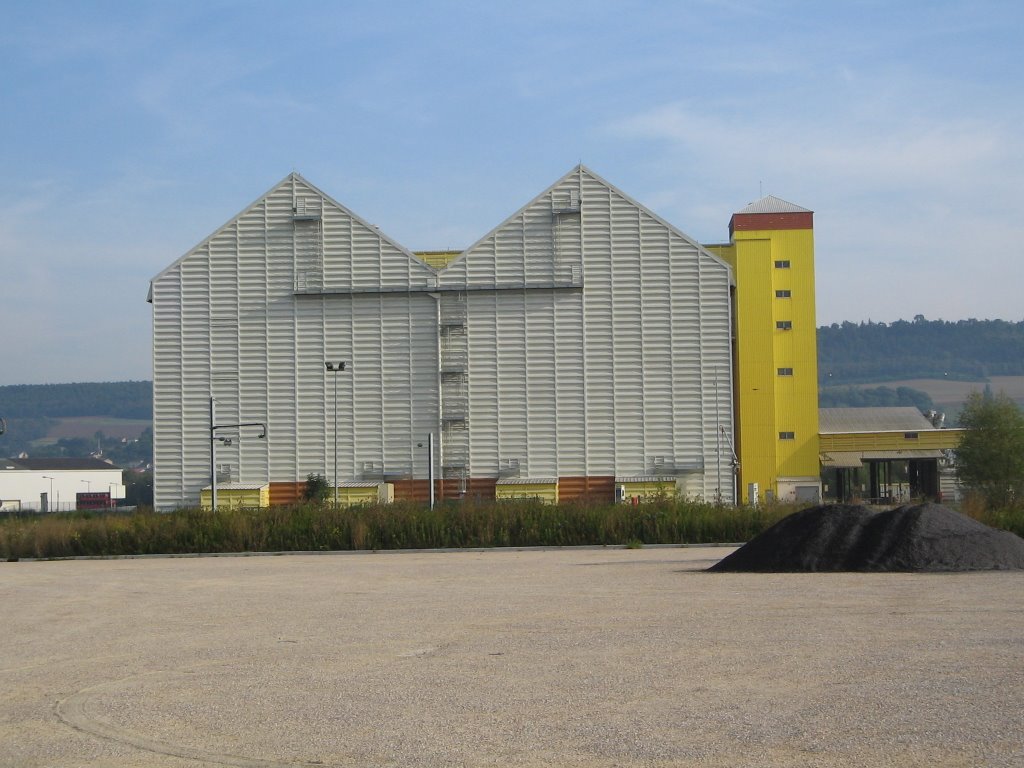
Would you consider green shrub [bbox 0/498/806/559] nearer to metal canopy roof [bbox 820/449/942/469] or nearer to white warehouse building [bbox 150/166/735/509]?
white warehouse building [bbox 150/166/735/509]

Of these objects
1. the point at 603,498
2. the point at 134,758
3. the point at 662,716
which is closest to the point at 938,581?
the point at 662,716

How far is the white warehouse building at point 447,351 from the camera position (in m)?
63.3

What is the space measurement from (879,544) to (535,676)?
1165 centimetres

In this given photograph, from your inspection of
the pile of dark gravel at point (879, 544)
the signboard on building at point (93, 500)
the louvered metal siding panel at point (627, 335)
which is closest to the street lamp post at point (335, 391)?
the louvered metal siding panel at point (627, 335)

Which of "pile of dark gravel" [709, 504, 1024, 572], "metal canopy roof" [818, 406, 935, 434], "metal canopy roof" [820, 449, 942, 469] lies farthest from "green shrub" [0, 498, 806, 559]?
"metal canopy roof" [818, 406, 935, 434]

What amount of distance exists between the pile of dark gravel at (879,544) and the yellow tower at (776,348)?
49351mm

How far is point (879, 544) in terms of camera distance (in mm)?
21391

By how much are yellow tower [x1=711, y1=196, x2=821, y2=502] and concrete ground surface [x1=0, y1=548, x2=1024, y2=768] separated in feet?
179

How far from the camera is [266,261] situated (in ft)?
214

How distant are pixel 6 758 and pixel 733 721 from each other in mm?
4924

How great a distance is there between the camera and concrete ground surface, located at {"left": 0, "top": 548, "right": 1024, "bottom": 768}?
8.57 meters

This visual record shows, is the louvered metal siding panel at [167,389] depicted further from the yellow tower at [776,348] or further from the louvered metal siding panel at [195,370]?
the yellow tower at [776,348]

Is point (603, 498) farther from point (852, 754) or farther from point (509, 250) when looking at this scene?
point (852, 754)

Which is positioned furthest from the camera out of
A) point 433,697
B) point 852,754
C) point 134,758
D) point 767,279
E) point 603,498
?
point 767,279
